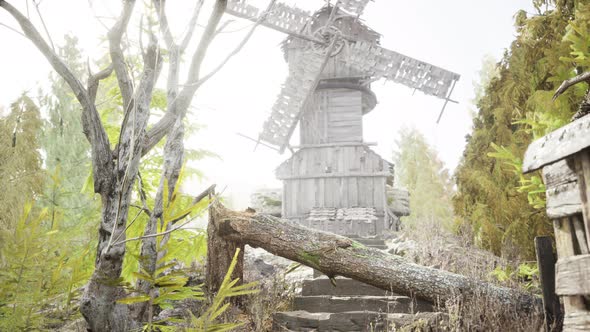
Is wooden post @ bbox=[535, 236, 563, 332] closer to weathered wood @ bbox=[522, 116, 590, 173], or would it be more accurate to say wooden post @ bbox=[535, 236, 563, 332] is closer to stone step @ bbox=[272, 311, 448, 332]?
stone step @ bbox=[272, 311, 448, 332]

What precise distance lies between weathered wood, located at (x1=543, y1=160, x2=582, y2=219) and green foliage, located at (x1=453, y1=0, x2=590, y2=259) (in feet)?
6.76

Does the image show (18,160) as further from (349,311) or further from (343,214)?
(343,214)

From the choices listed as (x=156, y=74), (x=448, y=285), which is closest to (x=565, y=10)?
(x=448, y=285)

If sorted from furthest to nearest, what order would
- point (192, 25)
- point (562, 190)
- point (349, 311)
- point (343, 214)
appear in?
point (343, 214), point (349, 311), point (192, 25), point (562, 190)

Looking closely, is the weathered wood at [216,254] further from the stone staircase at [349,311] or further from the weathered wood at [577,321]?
the weathered wood at [577,321]

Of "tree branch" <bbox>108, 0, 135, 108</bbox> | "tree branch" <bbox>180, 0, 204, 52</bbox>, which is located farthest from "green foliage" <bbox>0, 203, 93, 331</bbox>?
"tree branch" <bbox>180, 0, 204, 52</bbox>

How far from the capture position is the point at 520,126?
7363 mm

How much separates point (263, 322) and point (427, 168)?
20106 mm

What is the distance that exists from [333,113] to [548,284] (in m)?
11.5

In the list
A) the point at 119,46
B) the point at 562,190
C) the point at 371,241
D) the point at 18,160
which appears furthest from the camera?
the point at 371,241

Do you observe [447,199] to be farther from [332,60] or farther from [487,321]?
[487,321]

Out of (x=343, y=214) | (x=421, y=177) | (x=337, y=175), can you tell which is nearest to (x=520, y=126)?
(x=343, y=214)

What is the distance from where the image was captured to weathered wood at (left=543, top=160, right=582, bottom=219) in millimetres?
2805

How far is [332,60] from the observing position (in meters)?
15.9
